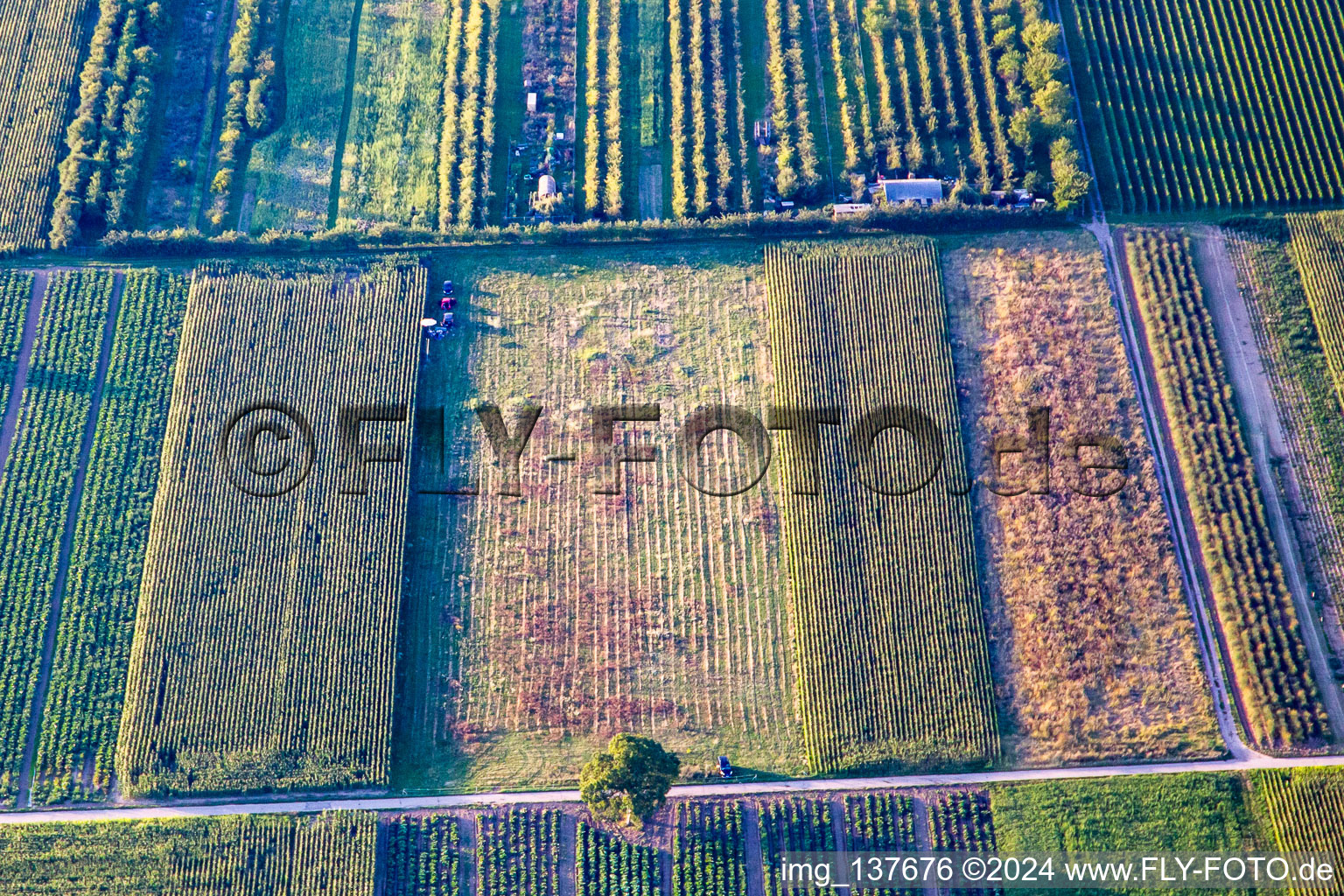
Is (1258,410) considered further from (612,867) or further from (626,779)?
(612,867)

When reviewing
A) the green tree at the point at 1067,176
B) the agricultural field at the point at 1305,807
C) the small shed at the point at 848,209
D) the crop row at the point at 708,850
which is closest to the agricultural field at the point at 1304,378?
the agricultural field at the point at 1305,807

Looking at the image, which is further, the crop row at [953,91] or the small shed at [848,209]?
the crop row at [953,91]

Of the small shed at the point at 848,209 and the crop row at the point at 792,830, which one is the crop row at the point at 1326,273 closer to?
the small shed at the point at 848,209

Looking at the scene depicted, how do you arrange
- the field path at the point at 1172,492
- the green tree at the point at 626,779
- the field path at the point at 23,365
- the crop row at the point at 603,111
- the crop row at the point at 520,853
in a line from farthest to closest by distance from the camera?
the crop row at the point at 603,111
the field path at the point at 23,365
the field path at the point at 1172,492
the crop row at the point at 520,853
the green tree at the point at 626,779

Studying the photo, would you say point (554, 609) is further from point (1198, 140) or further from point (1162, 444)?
point (1198, 140)

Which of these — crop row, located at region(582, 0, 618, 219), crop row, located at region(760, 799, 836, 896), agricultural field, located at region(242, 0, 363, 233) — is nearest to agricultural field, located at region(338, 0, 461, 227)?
agricultural field, located at region(242, 0, 363, 233)
